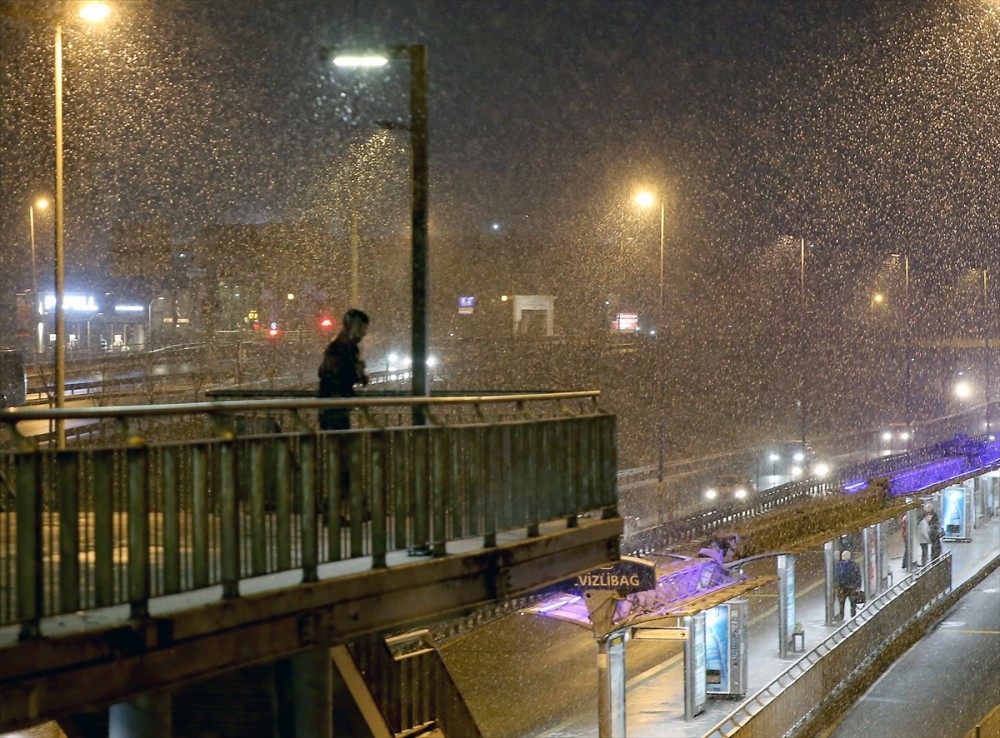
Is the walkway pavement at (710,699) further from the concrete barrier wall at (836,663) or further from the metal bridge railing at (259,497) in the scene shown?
the metal bridge railing at (259,497)

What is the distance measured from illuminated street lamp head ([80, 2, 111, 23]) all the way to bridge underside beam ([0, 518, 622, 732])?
32.6 feet

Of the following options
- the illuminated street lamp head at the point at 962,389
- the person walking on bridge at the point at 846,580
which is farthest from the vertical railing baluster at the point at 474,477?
the illuminated street lamp head at the point at 962,389

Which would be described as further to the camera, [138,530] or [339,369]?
[339,369]

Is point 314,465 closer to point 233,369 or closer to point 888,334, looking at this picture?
point 233,369

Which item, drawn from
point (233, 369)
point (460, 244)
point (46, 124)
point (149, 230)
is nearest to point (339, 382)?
point (233, 369)

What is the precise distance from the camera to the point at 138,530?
537 centimetres

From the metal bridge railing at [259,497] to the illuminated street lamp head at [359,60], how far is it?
246 cm

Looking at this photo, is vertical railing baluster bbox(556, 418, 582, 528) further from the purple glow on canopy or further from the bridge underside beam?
the purple glow on canopy

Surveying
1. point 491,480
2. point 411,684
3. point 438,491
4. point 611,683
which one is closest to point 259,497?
point 438,491

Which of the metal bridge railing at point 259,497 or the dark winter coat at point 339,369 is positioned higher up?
the dark winter coat at point 339,369

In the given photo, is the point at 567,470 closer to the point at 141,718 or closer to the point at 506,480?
the point at 506,480

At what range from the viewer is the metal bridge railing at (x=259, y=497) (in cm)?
509

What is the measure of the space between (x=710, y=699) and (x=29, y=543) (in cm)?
1468

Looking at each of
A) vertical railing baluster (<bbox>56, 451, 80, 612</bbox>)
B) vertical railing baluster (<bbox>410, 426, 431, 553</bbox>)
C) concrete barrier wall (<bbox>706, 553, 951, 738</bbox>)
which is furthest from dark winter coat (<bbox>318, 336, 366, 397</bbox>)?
concrete barrier wall (<bbox>706, 553, 951, 738</bbox>)
